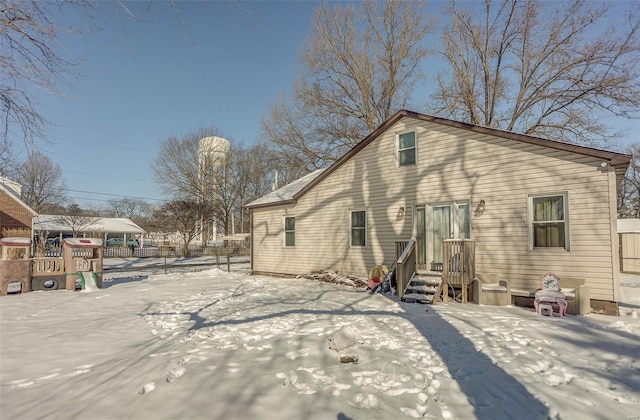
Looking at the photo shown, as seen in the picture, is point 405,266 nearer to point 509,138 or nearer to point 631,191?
point 509,138


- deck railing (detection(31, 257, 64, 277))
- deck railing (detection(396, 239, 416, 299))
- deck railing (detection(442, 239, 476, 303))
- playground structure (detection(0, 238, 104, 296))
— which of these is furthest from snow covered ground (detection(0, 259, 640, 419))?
deck railing (detection(31, 257, 64, 277))

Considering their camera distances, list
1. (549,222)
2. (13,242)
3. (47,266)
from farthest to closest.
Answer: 1. (47,266)
2. (13,242)
3. (549,222)

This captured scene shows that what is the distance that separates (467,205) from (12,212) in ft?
90.1

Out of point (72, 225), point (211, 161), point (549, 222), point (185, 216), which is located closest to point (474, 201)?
point (549, 222)

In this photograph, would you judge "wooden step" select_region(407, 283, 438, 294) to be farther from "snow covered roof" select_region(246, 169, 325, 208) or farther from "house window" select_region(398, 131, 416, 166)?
"snow covered roof" select_region(246, 169, 325, 208)

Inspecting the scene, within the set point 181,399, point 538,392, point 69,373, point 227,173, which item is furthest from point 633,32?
point 227,173

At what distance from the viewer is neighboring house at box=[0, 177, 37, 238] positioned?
21016mm

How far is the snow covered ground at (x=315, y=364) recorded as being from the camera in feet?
10.2

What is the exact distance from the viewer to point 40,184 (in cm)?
3912

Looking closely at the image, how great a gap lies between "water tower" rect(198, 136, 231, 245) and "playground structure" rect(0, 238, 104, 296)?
25867 mm

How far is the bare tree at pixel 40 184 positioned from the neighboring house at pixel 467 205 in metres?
40.5

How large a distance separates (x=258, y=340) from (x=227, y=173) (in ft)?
117

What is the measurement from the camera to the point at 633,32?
1435 centimetres

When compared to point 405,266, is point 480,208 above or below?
above
